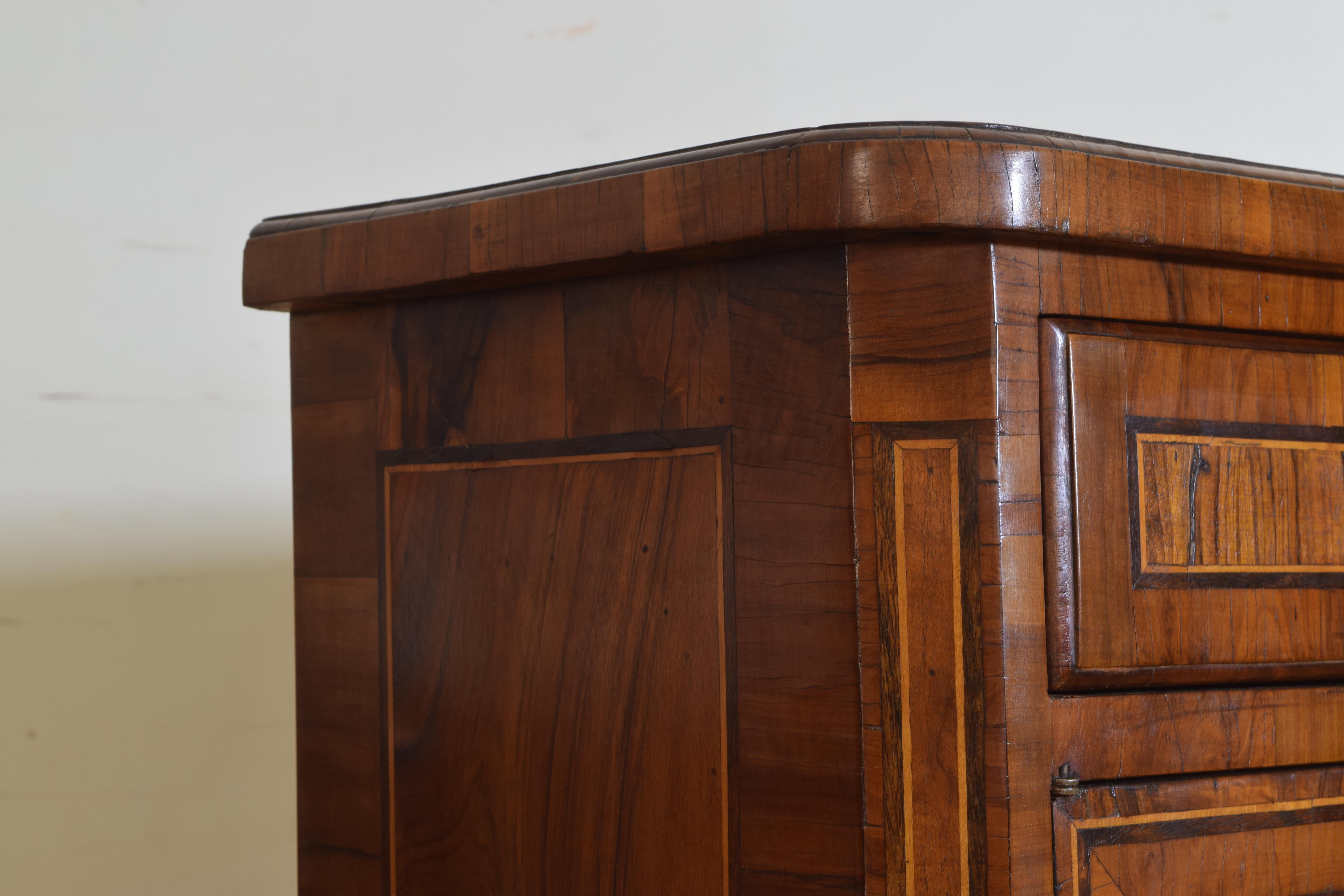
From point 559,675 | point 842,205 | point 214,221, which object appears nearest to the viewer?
point 842,205

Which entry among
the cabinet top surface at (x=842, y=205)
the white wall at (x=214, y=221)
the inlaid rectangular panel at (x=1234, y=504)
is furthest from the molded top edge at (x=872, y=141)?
the white wall at (x=214, y=221)

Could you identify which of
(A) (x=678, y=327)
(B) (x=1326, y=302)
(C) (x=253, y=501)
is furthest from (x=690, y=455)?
(C) (x=253, y=501)

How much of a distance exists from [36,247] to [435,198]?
0.76 metres

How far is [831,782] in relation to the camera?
2.09ft

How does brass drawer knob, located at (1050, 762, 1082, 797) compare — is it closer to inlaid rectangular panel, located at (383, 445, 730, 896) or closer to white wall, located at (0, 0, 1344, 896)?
inlaid rectangular panel, located at (383, 445, 730, 896)

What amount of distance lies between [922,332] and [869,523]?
94 mm

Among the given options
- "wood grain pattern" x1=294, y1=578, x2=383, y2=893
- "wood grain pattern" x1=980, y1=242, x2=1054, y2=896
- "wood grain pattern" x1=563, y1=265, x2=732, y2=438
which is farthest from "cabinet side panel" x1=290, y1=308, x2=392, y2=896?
"wood grain pattern" x1=980, y1=242, x2=1054, y2=896

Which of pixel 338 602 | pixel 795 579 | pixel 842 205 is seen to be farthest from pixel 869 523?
pixel 338 602

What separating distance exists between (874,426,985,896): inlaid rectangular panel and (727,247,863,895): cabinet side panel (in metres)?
0.02

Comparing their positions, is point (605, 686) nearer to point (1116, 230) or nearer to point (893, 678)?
point (893, 678)

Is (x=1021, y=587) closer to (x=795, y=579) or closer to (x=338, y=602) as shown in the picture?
(x=795, y=579)

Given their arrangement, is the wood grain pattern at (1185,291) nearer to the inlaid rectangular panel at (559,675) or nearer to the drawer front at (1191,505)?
the drawer front at (1191,505)

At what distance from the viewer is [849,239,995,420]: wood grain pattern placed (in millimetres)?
628

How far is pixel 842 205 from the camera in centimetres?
62
